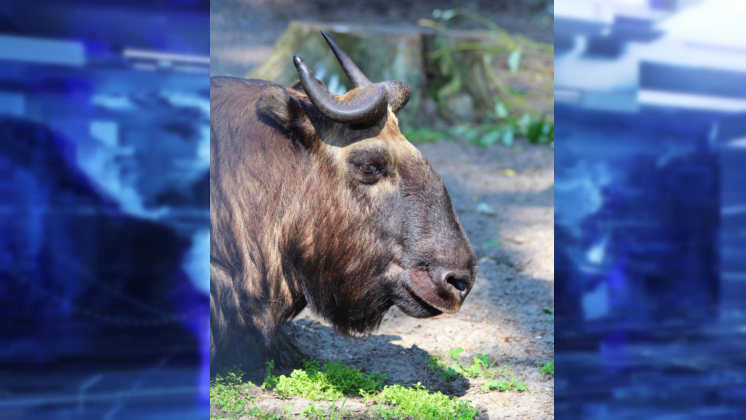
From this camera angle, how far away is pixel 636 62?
6.56 feet

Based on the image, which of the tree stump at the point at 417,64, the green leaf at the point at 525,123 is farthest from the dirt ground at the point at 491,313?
the tree stump at the point at 417,64

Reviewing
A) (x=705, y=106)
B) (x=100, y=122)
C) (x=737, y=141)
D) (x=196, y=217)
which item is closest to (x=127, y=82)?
(x=100, y=122)

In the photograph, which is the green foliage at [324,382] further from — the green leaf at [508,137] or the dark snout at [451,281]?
the green leaf at [508,137]

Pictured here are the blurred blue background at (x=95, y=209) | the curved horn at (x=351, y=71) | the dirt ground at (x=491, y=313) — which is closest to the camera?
the blurred blue background at (x=95, y=209)

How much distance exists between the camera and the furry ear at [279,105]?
273 centimetres

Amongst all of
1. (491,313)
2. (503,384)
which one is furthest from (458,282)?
(491,313)

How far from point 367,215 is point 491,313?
1942 mm

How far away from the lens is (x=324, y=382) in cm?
310

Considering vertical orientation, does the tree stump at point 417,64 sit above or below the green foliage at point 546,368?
above

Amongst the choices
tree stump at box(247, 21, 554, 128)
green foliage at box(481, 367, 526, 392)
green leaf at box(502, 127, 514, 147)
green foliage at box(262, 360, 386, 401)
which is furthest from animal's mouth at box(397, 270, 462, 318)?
green leaf at box(502, 127, 514, 147)

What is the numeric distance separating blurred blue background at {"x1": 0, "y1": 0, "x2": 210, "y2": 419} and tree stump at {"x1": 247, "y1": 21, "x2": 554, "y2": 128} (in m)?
6.30

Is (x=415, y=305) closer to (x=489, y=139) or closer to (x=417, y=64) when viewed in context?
(x=489, y=139)

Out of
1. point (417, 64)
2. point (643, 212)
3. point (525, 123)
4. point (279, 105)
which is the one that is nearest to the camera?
point (643, 212)

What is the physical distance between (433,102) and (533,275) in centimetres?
465
